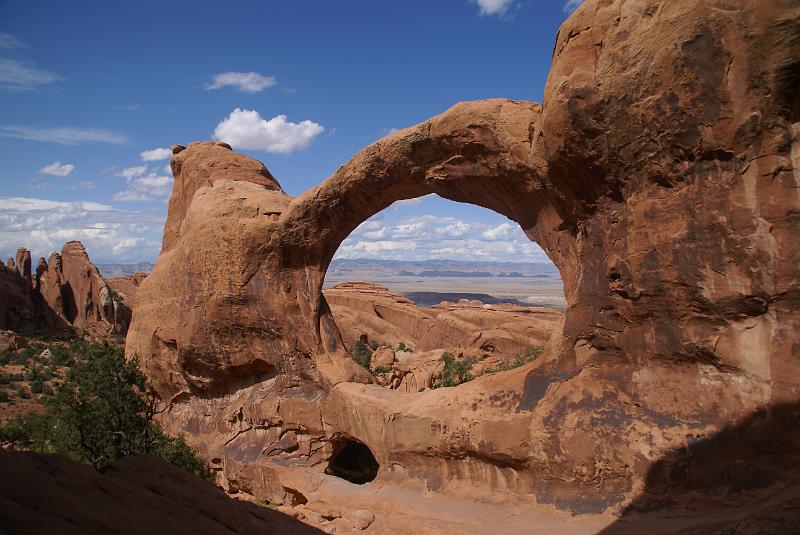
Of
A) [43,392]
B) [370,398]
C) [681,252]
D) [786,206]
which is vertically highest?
[786,206]

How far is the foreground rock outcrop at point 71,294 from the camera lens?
43312 mm

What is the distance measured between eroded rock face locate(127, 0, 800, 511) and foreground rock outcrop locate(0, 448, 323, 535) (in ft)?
14.4

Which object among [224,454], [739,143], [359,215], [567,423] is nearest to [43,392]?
[224,454]

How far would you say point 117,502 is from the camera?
3.98 metres

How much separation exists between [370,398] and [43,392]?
19.0 meters

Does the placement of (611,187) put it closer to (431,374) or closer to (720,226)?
(720,226)

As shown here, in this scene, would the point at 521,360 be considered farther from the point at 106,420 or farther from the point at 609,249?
the point at 106,420

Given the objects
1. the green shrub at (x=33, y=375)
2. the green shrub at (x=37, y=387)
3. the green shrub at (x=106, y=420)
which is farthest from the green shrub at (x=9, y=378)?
the green shrub at (x=106, y=420)

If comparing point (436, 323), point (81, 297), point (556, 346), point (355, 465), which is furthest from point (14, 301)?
point (556, 346)

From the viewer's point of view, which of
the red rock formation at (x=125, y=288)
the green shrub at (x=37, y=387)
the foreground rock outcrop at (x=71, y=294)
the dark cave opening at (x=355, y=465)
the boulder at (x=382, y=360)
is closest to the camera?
the dark cave opening at (x=355, y=465)

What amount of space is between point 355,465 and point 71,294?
140 ft

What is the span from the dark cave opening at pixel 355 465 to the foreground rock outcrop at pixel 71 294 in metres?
37.1

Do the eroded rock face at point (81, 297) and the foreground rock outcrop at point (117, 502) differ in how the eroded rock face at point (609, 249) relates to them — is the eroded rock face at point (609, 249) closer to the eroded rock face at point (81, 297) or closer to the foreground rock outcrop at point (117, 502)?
the foreground rock outcrop at point (117, 502)

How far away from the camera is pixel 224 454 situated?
13242 mm
